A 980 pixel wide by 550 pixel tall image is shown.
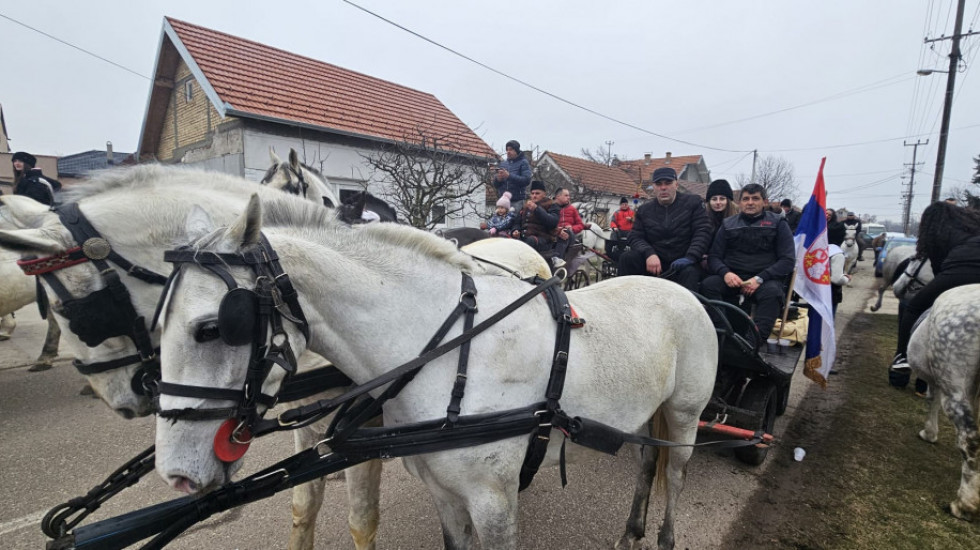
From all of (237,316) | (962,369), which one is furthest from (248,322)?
(962,369)

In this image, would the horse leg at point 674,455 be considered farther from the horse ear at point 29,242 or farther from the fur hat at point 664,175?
the horse ear at point 29,242

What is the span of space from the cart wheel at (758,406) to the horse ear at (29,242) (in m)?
4.18

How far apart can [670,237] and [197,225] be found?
12.7ft

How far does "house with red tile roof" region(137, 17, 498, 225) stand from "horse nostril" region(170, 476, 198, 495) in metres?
8.31

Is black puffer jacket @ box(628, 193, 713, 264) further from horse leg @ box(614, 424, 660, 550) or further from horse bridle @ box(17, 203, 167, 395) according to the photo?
horse bridle @ box(17, 203, 167, 395)

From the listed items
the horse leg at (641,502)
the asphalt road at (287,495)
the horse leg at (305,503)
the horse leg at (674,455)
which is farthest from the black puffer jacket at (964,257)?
the horse leg at (305,503)

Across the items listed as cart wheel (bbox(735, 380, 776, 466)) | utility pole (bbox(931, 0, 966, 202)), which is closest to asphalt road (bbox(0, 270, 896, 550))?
cart wheel (bbox(735, 380, 776, 466))

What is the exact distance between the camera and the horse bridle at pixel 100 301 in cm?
156

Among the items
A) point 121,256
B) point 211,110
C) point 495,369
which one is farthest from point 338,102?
point 495,369

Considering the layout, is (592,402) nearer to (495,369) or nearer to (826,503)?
(495,369)

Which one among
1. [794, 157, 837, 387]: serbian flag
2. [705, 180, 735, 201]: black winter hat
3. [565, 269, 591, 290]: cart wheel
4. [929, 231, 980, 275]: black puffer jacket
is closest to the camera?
[794, 157, 837, 387]: serbian flag

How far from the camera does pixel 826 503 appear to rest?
9.84 feet

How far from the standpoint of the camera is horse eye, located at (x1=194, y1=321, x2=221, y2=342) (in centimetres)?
115

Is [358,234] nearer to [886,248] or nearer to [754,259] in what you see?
[754,259]
